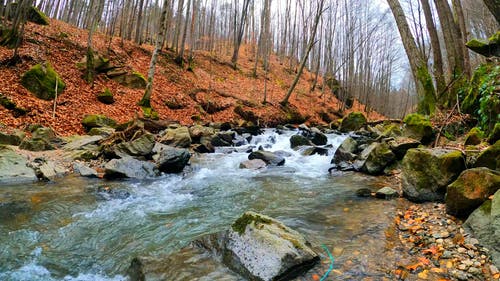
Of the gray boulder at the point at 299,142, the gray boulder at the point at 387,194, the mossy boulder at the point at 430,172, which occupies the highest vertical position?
the mossy boulder at the point at 430,172

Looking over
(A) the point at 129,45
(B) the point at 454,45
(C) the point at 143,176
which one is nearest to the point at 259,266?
(C) the point at 143,176

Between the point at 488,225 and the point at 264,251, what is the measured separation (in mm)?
2296

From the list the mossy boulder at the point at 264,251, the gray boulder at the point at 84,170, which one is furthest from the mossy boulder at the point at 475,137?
the gray boulder at the point at 84,170

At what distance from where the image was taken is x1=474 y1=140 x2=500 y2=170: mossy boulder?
13.1 feet

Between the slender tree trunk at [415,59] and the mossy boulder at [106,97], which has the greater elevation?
the slender tree trunk at [415,59]

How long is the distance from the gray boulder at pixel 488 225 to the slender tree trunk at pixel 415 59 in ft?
19.8

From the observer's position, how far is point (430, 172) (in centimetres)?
468

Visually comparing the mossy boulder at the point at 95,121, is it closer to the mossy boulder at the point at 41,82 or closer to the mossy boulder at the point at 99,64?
the mossy boulder at the point at 41,82

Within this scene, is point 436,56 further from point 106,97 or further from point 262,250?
point 106,97

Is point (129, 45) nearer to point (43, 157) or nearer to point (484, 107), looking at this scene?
point (43, 157)

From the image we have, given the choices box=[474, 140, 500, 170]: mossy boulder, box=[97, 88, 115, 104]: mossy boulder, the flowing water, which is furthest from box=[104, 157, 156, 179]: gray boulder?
box=[474, 140, 500, 170]: mossy boulder

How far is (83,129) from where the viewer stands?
9.71 m

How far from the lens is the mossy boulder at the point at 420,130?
7766 mm

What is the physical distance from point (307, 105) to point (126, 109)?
48.0 feet
